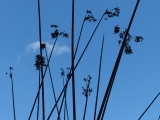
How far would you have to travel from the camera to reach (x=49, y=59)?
21.5 feet

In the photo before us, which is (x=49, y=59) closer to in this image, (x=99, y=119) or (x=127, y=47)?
(x=127, y=47)

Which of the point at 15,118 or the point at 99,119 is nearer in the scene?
the point at 99,119

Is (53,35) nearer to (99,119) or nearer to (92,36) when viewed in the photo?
(92,36)

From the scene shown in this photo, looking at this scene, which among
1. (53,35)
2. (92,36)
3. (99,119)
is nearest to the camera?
(99,119)

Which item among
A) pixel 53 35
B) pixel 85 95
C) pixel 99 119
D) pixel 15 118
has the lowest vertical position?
pixel 99 119

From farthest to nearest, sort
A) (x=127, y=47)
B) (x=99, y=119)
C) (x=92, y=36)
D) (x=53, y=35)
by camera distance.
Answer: (x=53, y=35) → (x=92, y=36) → (x=127, y=47) → (x=99, y=119)

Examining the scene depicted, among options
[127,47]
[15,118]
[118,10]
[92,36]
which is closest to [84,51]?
[92,36]

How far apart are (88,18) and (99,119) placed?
8.51 ft

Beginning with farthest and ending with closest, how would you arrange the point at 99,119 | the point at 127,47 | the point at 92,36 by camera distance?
the point at 92,36 → the point at 127,47 → the point at 99,119

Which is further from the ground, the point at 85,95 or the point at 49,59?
the point at 49,59

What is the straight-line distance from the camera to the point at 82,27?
6129 mm

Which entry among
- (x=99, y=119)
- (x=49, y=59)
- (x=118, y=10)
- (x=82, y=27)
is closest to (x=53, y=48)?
Result: (x=49, y=59)

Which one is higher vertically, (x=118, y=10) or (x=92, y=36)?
(x=118, y=10)

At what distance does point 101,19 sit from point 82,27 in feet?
1.33
